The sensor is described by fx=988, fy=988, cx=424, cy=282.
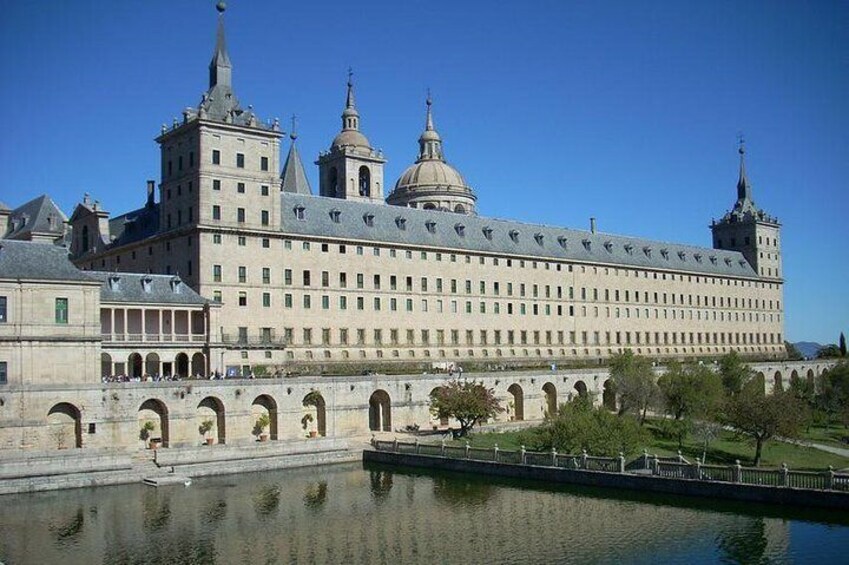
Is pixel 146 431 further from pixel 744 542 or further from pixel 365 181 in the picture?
pixel 365 181

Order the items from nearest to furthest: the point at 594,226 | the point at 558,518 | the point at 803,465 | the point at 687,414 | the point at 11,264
→ the point at 558,518 < the point at 11,264 < the point at 803,465 < the point at 687,414 < the point at 594,226

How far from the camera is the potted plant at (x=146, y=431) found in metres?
56.4

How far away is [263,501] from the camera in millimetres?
47000

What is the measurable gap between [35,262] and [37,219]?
1488 inches

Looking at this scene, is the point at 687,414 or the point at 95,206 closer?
the point at 687,414

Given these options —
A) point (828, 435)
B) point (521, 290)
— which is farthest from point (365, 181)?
point (828, 435)

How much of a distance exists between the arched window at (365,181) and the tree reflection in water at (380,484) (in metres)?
62.4

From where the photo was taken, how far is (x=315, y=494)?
49062 millimetres

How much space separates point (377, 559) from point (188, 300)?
1436 inches

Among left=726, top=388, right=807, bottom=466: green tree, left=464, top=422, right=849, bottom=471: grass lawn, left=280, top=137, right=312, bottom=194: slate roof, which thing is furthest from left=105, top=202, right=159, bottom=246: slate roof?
left=726, top=388, right=807, bottom=466: green tree

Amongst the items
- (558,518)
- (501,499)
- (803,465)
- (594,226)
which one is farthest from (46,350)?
(594,226)

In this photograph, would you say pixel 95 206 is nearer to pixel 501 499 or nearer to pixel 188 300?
pixel 188 300

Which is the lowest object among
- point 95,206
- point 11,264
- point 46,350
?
point 46,350

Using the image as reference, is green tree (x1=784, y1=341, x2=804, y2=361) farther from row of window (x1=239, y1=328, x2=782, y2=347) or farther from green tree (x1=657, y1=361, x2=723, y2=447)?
green tree (x1=657, y1=361, x2=723, y2=447)
